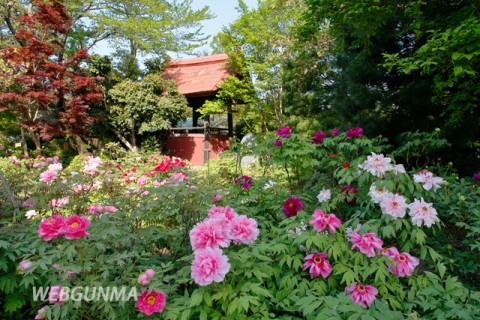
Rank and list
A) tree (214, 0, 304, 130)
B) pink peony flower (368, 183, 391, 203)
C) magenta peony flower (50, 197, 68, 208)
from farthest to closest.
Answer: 1. tree (214, 0, 304, 130)
2. magenta peony flower (50, 197, 68, 208)
3. pink peony flower (368, 183, 391, 203)

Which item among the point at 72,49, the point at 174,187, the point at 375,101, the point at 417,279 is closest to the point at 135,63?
the point at 72,49

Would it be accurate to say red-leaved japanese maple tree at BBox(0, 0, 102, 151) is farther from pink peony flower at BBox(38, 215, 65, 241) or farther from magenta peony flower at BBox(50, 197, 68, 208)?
pink peony flower at BBox(38, 215, 65, 241)

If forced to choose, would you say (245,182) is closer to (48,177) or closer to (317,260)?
(317,260)

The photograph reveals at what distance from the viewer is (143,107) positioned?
10539 millimetres

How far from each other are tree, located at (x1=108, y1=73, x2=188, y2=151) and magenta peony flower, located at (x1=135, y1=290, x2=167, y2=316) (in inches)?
386

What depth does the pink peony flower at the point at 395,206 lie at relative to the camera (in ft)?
5.17

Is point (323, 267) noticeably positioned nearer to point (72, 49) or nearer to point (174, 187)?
point (174, 187)

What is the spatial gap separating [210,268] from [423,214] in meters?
1.10

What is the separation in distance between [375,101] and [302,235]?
15.1ft

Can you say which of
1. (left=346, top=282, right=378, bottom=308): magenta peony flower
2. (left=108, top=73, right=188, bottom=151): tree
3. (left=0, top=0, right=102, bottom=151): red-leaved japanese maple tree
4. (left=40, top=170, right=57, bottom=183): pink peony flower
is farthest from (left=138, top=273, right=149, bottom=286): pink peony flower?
(left=108, top=73, right=188, bottom=151): tree

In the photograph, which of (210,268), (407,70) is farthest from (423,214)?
(407,70)

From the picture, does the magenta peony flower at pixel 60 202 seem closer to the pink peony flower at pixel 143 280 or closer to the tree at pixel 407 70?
the pink peony flower at pixel 143 280

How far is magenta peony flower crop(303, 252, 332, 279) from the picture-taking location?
143 cm

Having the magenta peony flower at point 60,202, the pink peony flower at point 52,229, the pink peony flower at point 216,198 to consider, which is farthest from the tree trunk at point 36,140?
the pink peony flower at point 52,229
